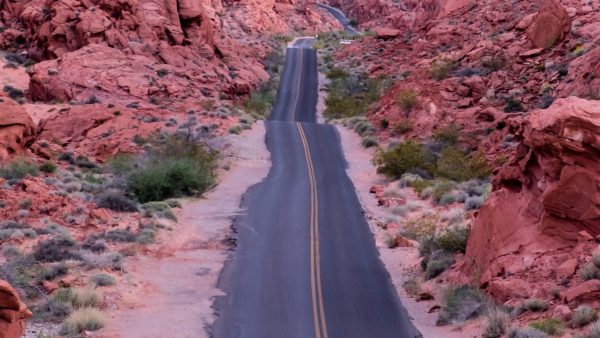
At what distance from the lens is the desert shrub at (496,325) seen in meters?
16.0

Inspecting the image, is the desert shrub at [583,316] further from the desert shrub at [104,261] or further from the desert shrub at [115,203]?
the desert shrub at [115,203]

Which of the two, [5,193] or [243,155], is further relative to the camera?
[243,155]

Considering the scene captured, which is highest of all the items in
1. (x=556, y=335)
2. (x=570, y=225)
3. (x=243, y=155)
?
(x=570, y=225)

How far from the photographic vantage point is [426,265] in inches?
902

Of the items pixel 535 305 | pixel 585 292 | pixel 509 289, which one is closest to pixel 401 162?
pixel 509 289

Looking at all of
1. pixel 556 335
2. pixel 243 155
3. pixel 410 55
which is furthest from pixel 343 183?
pixel 410 55

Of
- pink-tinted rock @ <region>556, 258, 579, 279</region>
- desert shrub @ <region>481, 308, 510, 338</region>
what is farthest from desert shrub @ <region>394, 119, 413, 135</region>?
desert shrub @ <region>481, 308, 510, 338</region>

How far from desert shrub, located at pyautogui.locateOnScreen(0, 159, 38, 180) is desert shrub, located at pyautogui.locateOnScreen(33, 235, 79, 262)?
7.88 metres

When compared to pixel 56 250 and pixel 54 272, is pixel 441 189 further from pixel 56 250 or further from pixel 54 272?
pixel 54 272

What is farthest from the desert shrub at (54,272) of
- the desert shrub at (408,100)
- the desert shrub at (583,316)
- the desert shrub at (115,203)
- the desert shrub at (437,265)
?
the desert shrub at (408,100)

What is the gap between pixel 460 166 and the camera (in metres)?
38.4

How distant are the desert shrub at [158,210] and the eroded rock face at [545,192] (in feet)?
40.7

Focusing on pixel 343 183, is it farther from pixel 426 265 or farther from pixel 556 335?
pixel 556 335

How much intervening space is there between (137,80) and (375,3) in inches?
3353
